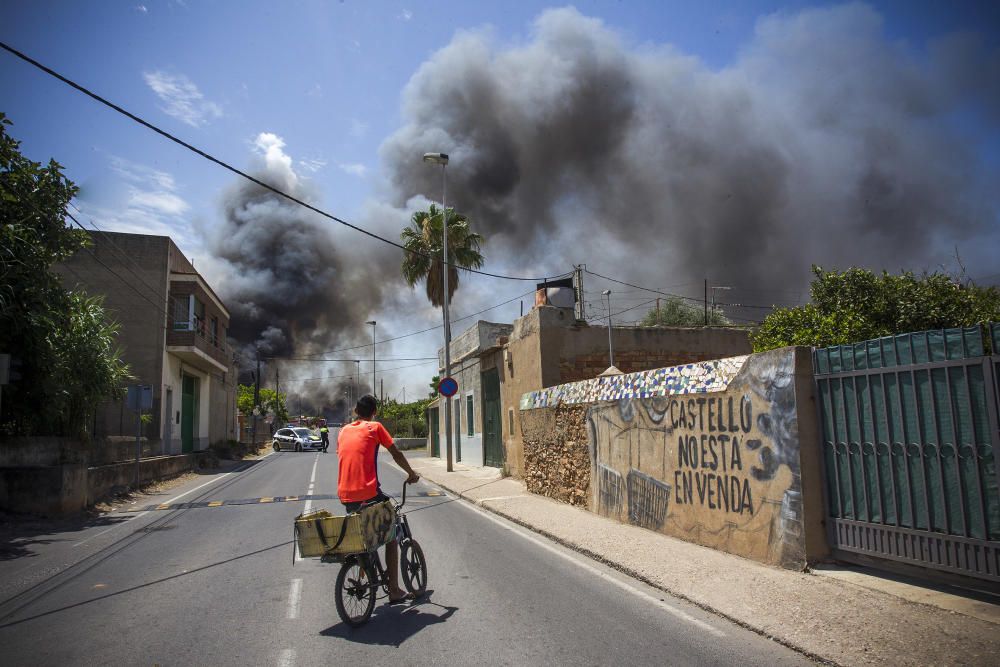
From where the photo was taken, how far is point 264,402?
80.6 m

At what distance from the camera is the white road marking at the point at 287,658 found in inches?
162

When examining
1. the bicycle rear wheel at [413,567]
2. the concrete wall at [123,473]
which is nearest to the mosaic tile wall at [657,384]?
the bicycle rear wheel at [413,567]

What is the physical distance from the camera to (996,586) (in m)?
4.74

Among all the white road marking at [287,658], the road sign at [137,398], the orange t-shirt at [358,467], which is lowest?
the white road marking at [287,658]

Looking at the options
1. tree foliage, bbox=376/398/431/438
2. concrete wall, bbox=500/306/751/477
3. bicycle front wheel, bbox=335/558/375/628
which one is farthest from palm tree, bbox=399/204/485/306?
bicycle front wheel, bbox=335/558/375/628

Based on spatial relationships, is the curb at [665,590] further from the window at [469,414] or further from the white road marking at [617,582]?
the window at [469,414]

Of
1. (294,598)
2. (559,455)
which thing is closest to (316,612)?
(294,598)

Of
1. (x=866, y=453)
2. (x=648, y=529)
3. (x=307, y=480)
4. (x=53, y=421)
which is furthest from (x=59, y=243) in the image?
(x=866, y=453)

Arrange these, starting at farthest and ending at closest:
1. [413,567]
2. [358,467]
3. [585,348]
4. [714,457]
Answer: [585,348]
[714,457]
[413,567]
[358,467]

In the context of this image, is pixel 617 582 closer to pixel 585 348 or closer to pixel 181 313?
pixel 585 348

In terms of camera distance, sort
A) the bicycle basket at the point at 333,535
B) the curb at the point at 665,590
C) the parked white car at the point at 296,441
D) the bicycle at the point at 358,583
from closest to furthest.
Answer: the curb at the point at 665,590 < the bicycle basket at the point at 333,535 < the bicycle at the point at 358,583 < the parked white car at the point at 296,441

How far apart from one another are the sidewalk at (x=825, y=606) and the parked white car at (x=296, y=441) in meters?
39.1

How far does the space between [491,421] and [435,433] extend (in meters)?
12.1

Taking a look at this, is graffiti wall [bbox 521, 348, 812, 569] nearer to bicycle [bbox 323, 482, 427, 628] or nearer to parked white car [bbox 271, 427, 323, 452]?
bicycle [bbox 323, 482, 427, 628]
